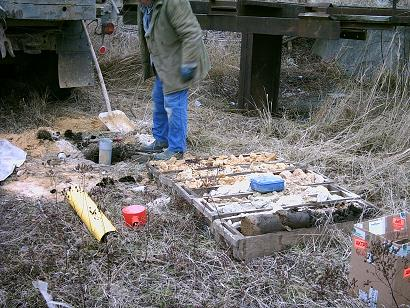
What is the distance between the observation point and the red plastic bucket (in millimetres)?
3996

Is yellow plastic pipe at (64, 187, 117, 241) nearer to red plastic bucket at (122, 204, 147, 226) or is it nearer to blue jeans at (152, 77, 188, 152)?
red plastic bucket at (122, 204, 147, 226)

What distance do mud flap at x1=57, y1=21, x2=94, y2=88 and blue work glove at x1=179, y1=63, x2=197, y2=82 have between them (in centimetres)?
227

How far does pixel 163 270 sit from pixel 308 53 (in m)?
8.57

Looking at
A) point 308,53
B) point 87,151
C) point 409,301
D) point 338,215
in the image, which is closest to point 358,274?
point 409,301

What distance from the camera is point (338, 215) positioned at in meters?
3.94

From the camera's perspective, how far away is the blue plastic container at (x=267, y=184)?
173 inches

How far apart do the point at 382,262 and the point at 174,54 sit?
9.74 ft

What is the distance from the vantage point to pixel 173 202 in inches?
173

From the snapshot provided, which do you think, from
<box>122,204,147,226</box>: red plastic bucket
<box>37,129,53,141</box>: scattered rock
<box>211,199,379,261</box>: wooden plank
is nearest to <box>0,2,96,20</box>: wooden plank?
<box>37,129,53,141</box>: scattered rock

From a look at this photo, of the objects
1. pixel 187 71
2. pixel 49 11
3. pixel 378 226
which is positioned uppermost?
pixel 49 11

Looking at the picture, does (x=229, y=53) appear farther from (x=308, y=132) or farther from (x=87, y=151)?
(x=87, y=151)

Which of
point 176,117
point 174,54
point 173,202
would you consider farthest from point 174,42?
point 173,202

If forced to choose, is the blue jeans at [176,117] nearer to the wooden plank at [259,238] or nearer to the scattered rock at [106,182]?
the scattered rock at [106,182]

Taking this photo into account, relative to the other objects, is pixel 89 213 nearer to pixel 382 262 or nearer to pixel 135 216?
pixel 135 216
